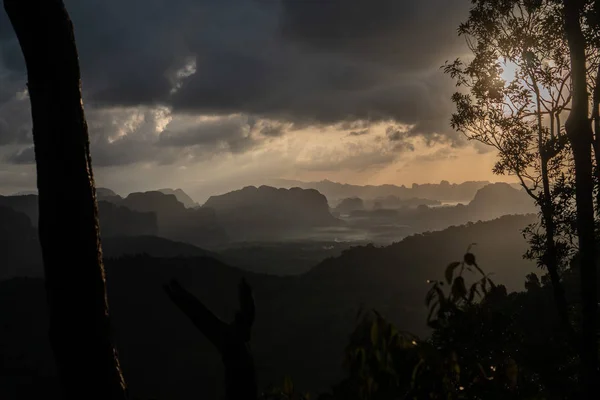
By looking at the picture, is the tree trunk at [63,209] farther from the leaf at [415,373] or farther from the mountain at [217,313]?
the mountain at [217,313]

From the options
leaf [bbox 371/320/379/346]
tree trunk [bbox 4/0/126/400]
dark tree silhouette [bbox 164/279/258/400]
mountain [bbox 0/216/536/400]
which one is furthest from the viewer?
mountain [bbox 0/216/536/400]

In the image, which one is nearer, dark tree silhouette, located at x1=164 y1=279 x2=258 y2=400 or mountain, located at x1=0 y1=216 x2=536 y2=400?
dark tree silhouette, located at x1=164 y1=279 x2=258 y2=400

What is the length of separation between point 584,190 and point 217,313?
5834 inches

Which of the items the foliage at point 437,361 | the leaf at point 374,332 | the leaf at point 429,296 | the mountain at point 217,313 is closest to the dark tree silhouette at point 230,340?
the foliage at point 437,361

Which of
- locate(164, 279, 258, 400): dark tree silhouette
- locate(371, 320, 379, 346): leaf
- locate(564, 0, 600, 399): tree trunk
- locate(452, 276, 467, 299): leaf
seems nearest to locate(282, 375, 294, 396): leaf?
locate(164, 279, 258, 400): dark tree silhouette

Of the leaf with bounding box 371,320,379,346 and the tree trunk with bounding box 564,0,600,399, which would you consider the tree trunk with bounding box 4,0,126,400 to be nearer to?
the leaf with bounding box 371,320,379,346

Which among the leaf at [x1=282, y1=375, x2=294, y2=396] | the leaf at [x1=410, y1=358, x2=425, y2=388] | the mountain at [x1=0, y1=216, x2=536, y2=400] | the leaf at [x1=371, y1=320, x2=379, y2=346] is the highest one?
the leaf at [x1=371, y1=320, x2=379, y2=346]

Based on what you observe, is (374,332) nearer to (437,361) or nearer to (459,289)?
(437,361)

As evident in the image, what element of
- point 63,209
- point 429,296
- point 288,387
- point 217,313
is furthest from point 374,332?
point 217,313

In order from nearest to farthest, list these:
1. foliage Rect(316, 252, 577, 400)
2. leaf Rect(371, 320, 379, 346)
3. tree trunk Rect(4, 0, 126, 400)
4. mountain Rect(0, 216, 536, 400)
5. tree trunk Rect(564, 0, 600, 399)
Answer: leaf Rect(371, 320, 379, 346) < foliage Rect(316, 252, 577, 400) < tree trunk Rect(4, 0, 126, 400) < tree trunk Rect(564, 0, 600, 399) < mountain Rect(0, 216, 536, 400)

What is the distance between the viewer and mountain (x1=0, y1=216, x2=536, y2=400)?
113688mm

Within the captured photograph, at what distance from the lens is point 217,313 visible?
15012cm

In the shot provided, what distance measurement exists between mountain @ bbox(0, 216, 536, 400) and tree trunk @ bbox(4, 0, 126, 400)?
96365mm

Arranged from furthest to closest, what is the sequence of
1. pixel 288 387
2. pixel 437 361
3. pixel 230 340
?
pixel 230 340 → pixel 288 387 → pixel 437 361
